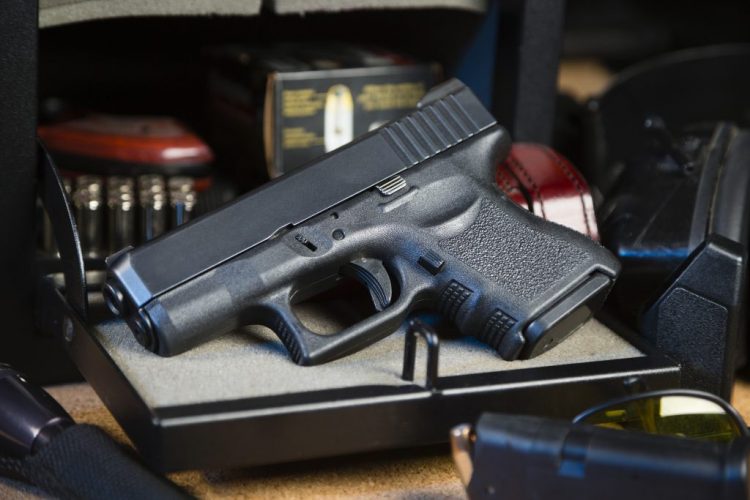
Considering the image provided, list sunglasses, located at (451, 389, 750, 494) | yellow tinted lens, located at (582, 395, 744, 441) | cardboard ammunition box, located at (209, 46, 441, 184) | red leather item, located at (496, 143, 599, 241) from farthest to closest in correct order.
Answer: cardboard ammunition box, located at (209, 46, 441, 184), red leather item, located at (496, 143, 599, 241), yellow tinted lens, located at (582, 395, 744, 441), sunglasses, located at (451, 389, 750, 494)

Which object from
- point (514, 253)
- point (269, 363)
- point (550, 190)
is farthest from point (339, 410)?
point (550, 190)

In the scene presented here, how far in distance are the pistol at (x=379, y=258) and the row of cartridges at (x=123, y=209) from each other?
190 mm

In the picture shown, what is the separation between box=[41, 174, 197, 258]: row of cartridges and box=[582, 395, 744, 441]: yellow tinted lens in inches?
16.0

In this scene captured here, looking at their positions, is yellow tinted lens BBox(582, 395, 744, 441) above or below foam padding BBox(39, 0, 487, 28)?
below

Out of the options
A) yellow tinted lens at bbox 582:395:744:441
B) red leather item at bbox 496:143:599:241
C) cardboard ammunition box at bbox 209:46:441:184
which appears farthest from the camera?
cardboard ammunition box at bbox 209:46:441:184

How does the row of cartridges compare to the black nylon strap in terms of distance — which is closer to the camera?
the black nylon strap

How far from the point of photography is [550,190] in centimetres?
91

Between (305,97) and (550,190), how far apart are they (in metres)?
0.25

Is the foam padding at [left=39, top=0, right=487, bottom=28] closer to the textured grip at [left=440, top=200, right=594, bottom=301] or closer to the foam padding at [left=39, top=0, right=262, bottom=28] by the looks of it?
the foam padding at [left=39, top=0, right=262, bottom=28]

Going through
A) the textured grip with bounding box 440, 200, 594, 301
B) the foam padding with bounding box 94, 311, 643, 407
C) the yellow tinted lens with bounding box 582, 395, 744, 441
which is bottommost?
the yellow tinted lens with bounding box 582, 395, 744, 441

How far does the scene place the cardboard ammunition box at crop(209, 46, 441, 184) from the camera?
1.02 m

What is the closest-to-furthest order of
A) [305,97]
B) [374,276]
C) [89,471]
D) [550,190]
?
[89,471] → [374,276] → [550,190] → [305,97]

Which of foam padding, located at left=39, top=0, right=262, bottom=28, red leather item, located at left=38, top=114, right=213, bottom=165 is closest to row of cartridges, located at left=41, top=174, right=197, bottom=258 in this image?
red leather item, located at left=38, top=114, right=213, bottom=165

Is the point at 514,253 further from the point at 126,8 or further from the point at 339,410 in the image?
the point at 126,8
